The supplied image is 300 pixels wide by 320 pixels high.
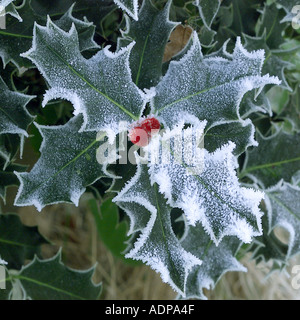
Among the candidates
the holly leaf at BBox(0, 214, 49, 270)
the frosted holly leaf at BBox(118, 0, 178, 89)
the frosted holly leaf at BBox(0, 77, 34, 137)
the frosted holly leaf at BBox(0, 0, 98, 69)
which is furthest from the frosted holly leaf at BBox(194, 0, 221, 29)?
the holly leaf at BBox(0, 214, 49, 270)

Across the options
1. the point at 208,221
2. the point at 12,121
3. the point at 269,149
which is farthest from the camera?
the point at 269,149

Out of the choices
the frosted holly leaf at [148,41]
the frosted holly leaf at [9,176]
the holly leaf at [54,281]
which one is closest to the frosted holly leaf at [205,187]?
the frosted holly leaf at [148,41]

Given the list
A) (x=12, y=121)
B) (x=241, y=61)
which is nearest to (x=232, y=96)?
(x=241, y=61)

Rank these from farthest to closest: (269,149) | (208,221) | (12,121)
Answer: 1. (269,149)
2. (12,121)
3. (208,221)

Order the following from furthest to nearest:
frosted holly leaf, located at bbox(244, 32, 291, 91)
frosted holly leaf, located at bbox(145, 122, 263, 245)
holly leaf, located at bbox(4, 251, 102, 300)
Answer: holly leaf, located at bbox(4, 251, 102, 300), frosted holly leaf, located at bbox(244, 32, 291, 91), frosted holly leaf, located at bbox(145, 122, 263, 245)

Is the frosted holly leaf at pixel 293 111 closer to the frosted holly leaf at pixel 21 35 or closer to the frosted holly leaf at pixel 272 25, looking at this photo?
the frosted holly leaf at pixel 272 25

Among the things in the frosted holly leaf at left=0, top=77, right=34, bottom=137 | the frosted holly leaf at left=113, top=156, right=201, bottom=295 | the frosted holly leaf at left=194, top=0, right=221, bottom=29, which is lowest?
the frosted holly leaf at left=113, top=156, right=201, bottom=295

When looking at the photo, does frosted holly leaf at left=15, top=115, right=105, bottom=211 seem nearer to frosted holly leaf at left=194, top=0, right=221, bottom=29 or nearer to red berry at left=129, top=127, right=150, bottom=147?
red berry at left=129, top=127, right=150, bottom=147
